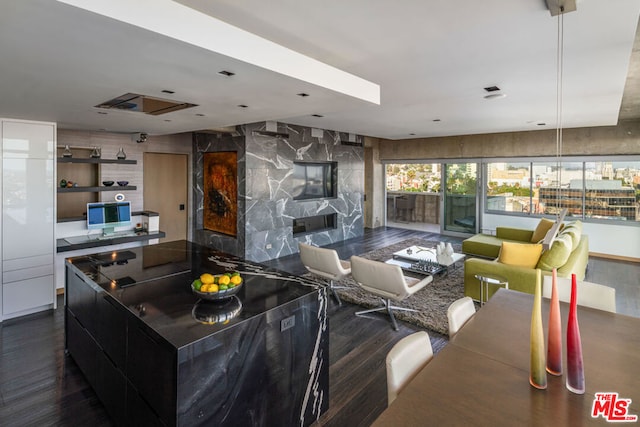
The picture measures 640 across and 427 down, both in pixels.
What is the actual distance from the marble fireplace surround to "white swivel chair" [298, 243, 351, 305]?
6.79ft

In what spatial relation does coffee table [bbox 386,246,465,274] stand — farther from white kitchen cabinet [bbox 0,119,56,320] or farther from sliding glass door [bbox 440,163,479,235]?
white kitchen cabinet [bbox 0,119,56,320]

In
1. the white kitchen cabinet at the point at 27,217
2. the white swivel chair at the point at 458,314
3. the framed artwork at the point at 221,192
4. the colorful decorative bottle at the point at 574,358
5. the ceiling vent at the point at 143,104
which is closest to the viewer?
Answer: the colorful decorative bottle at the point at 574,358

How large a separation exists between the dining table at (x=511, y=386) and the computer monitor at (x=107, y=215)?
5.02 m

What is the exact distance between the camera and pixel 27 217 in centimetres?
397

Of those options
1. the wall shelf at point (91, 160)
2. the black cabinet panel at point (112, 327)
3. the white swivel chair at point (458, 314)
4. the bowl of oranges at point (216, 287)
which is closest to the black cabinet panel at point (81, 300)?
the black cabinet panel at point (112, 327)

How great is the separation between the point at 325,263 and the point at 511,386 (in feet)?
9.27

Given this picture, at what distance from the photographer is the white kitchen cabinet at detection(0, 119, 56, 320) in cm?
383

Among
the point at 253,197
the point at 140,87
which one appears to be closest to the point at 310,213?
the point at 253,197

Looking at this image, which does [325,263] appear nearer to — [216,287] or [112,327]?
[216,287]

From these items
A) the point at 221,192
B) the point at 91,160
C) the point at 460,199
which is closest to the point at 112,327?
the point at 91,160

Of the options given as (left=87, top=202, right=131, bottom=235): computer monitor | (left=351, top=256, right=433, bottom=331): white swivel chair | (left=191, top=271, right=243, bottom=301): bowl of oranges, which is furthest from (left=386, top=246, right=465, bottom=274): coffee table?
(left=87, top=202, right=131, bottom=235): computer monitor

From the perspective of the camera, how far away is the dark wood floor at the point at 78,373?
234 cm

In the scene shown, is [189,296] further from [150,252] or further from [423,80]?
[423,80]
